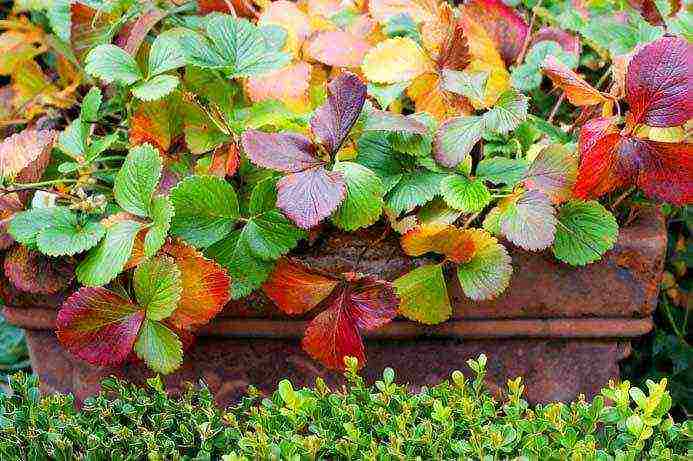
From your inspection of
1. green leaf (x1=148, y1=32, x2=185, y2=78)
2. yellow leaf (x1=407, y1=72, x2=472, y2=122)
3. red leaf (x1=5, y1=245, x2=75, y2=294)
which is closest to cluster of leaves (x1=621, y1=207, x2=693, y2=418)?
yellow leaf (x1=407, y1=72, x2=472, y2=122)

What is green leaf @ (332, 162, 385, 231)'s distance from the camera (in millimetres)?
1111

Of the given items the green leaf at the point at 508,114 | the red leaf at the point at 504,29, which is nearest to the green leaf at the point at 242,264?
the green leaf at the point at 508,114

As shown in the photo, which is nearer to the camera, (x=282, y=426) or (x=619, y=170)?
(x=282, y=426)

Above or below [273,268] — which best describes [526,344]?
below

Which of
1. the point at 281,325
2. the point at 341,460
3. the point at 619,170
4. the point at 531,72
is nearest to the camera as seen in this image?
the point at 341,460

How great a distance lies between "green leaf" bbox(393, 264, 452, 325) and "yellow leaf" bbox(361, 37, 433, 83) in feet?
0.96

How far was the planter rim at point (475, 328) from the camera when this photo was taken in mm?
1201

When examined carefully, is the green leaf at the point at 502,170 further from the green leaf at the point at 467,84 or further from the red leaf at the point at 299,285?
the red leaf at the point at 299,285

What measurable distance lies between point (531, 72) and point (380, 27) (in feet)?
0.81

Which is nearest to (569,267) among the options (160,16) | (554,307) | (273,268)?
(554,307)

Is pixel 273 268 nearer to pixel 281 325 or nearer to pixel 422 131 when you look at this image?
pixel 281 325

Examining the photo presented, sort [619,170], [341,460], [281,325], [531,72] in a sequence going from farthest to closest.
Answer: [531,72]
[281,325]
[619,170]
[341,460]

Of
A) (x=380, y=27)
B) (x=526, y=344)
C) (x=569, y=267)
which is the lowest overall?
(x=526, y=344)

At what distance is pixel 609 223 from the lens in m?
1.14
